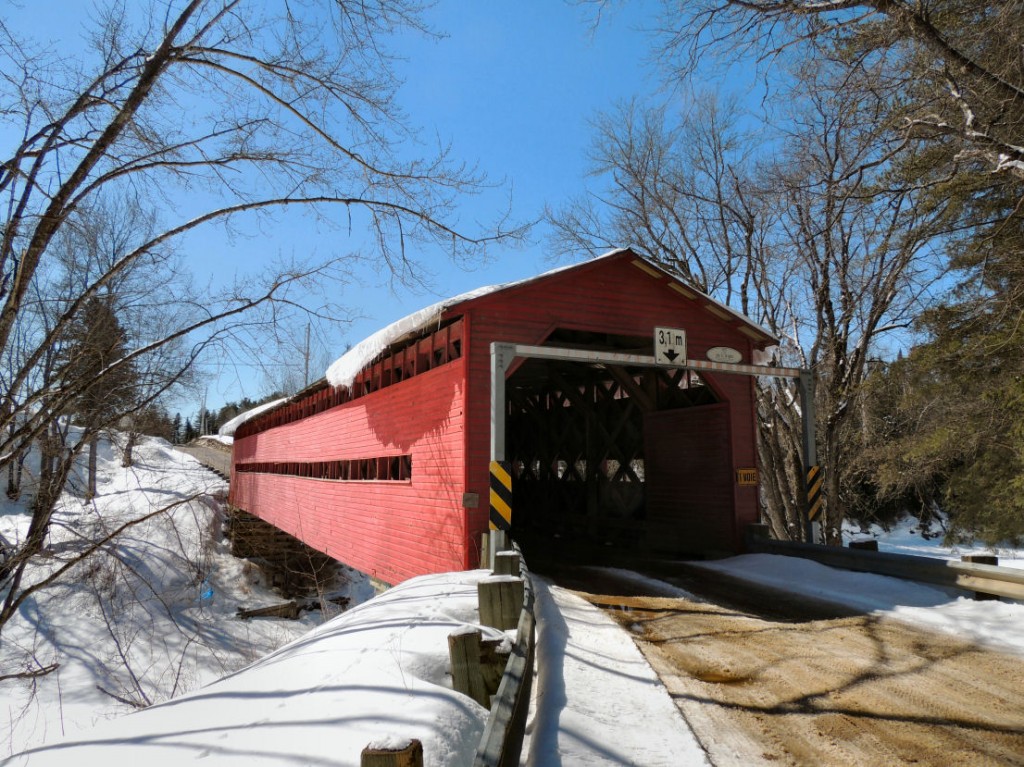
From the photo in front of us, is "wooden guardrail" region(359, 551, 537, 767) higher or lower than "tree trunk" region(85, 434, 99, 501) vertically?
lower

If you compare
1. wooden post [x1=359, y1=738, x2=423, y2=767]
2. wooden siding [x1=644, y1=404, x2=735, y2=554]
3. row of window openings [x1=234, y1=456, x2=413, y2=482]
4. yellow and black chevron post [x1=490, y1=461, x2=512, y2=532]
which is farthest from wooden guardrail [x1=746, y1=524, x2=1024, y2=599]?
wooden post [x1=359, y1=738, x2=423, y2=767]

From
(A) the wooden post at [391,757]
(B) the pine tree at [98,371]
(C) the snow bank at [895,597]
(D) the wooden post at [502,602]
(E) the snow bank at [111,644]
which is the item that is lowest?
(E) the snow bank at [111,644]

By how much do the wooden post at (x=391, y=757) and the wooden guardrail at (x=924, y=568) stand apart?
18.7 feet

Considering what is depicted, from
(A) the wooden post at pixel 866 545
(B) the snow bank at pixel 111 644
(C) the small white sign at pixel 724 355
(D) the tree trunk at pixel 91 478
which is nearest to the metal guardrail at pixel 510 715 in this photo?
(D) the tree trunk at pixel 91 478

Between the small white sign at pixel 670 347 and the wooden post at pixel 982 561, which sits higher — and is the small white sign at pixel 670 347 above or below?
above

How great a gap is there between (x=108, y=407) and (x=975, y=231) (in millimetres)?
12739

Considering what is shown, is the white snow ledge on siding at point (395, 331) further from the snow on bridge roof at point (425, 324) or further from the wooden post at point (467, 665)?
the wooden post at point (467, 665)

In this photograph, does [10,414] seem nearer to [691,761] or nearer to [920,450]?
[691,761]

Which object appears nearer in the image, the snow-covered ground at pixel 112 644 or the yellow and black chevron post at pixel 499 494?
the yellow and black chevron post at pixel 499 494

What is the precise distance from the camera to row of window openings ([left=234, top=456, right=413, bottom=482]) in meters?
9.76

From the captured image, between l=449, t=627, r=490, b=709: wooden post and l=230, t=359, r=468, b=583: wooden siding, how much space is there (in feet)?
15.4

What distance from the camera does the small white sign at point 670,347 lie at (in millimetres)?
7855

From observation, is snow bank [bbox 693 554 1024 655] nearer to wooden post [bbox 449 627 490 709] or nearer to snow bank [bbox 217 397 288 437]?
wooden post [bbox 449 627 490 709]

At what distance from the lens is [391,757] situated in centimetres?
153
